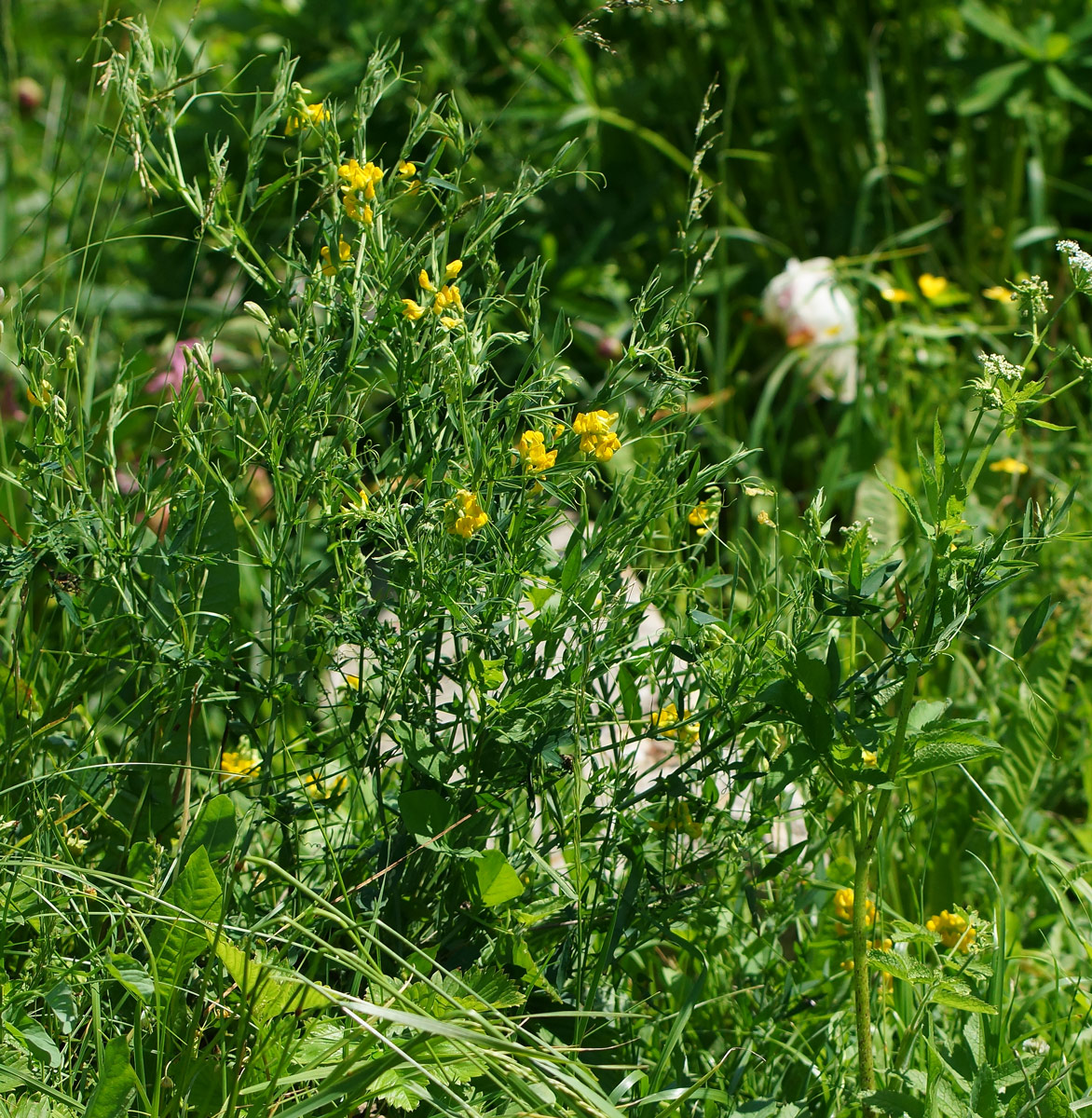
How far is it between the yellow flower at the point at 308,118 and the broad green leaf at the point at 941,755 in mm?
822

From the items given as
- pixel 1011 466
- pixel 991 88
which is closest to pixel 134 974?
pixel 1011 466

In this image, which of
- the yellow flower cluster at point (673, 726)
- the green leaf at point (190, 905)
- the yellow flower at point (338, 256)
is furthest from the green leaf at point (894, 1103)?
the yellow flower at point (338, 256)

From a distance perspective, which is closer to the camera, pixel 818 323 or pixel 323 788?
pixel 323 788

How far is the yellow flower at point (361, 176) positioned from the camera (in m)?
1.12

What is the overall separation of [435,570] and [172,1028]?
1.46 feet

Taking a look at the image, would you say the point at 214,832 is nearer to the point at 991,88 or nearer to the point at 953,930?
the point at 953,930

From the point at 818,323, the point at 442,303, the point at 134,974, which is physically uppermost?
the point at 442,303

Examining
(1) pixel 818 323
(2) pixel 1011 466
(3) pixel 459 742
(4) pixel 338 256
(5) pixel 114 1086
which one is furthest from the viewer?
(1) pixel 818 323

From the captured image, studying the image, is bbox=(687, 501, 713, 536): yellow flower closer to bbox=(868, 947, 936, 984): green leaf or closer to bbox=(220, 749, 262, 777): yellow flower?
bbox=(868, 947, 936, 984): green leaf

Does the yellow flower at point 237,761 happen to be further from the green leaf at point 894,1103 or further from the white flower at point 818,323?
the white flower at point 818,323

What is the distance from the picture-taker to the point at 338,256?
1167 mm

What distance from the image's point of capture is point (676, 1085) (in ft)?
3.78

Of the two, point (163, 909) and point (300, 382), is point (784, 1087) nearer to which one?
point (163, 909)

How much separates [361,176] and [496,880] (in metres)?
0.67
